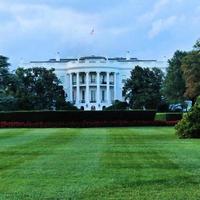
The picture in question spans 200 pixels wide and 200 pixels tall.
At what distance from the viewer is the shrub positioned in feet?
92.3

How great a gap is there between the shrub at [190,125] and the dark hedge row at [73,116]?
24.1 metres

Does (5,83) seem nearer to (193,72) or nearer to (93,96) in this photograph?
(193,72)

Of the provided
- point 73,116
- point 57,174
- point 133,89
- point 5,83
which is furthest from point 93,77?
point 57,174

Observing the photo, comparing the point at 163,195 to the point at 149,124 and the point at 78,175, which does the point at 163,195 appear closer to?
the point at 78,175

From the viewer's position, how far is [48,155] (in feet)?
58.0

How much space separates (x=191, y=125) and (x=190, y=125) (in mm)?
47

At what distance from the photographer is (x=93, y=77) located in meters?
147

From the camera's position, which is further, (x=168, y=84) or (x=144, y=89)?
(x=144, y=89)

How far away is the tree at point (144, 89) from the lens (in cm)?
10494

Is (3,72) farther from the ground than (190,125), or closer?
farther from the ground

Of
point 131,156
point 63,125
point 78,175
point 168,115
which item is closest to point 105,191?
point 78,175

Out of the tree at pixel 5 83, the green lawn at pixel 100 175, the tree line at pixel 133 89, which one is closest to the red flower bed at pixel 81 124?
the tree at pixel 5 83

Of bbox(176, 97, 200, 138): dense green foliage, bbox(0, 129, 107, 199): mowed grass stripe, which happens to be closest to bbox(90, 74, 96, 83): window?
bbox(176, 97, 200, 138): dense green foliage

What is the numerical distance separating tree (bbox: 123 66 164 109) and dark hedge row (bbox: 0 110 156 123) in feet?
164
